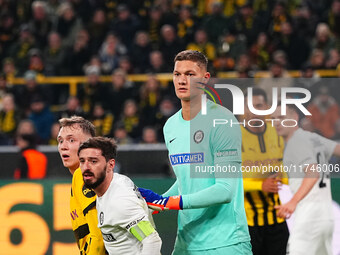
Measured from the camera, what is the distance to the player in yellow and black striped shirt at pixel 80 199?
4.65 meters

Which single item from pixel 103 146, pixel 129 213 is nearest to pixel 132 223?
pixel 129 213

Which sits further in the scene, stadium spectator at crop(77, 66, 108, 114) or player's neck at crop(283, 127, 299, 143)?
stadium spectator at crop(77, 66, 108, 114)

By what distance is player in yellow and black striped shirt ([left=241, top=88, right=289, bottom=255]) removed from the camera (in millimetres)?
6328

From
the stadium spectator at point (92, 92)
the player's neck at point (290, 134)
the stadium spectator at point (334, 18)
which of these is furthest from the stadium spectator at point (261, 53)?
the player's neck at point (290, 134)

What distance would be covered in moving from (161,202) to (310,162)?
2426 millimetres

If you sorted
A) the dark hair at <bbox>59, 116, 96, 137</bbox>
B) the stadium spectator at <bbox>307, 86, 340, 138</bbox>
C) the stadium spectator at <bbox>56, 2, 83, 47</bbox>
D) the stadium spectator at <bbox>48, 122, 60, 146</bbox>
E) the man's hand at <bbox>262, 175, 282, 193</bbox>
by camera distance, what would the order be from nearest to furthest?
the dark hair at <bbox>59, 116, 96, 137</bbox>
the man's hand at <bbox>262, 175, 282, 193</bbox>
the stadium spectator at <bbox>307, 86, 340, 138</bbox>
the stadium spectator at <bbox>48, 122, 60, 146</bbox>
the stadium spectator at <bbox>56, 2, 83, 47</bbox>

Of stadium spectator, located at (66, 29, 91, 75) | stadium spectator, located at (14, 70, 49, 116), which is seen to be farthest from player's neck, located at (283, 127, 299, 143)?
stadium spectator, located at (66, 29, 91, 75)

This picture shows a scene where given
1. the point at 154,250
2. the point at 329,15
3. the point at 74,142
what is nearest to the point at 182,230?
the point at 154,250

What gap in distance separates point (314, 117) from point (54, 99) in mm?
6204

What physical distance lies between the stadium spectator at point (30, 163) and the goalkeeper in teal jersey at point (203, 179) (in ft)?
12.9

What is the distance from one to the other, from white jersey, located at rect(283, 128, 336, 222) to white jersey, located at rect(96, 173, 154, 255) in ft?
7.97

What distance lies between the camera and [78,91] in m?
11.4

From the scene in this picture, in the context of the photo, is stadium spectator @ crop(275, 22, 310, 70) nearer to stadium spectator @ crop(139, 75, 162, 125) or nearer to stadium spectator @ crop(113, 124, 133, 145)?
stadium spectator @ crop(139, 75, 162, 125)

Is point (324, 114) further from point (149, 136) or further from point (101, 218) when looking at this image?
point (101, 218)
